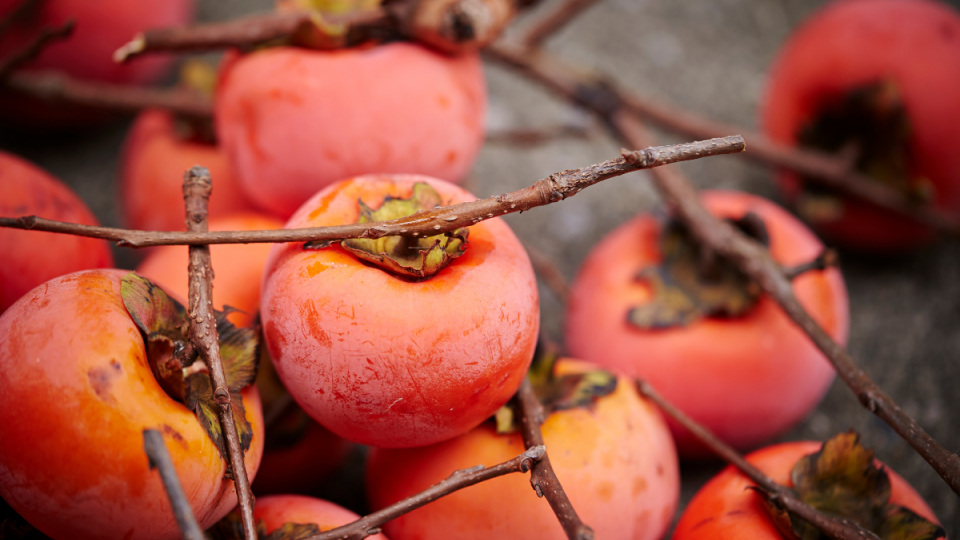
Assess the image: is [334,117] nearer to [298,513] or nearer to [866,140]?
[298,513]

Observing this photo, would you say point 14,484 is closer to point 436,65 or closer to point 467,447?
point 467,447

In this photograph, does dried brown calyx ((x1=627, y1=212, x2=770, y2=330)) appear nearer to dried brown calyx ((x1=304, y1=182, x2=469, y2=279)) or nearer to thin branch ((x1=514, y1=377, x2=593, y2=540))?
thin branch ((x1=514, y1=377, x2=593, y2=540))

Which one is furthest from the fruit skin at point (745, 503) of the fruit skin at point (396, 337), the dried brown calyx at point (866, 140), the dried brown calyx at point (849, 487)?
the dried brown calyx at point (866, 140)

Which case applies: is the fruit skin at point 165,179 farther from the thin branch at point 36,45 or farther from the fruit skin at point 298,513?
the fruit skin at point 298,513

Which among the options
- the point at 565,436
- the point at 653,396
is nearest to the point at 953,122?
the point at 653,396

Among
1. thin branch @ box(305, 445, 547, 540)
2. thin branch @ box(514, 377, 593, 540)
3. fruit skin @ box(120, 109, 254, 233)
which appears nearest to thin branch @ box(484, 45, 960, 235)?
fruit skin @ box(120, 109, 254, 233)

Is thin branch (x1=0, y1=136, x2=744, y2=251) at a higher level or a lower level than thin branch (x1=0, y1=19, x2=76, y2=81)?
lower
